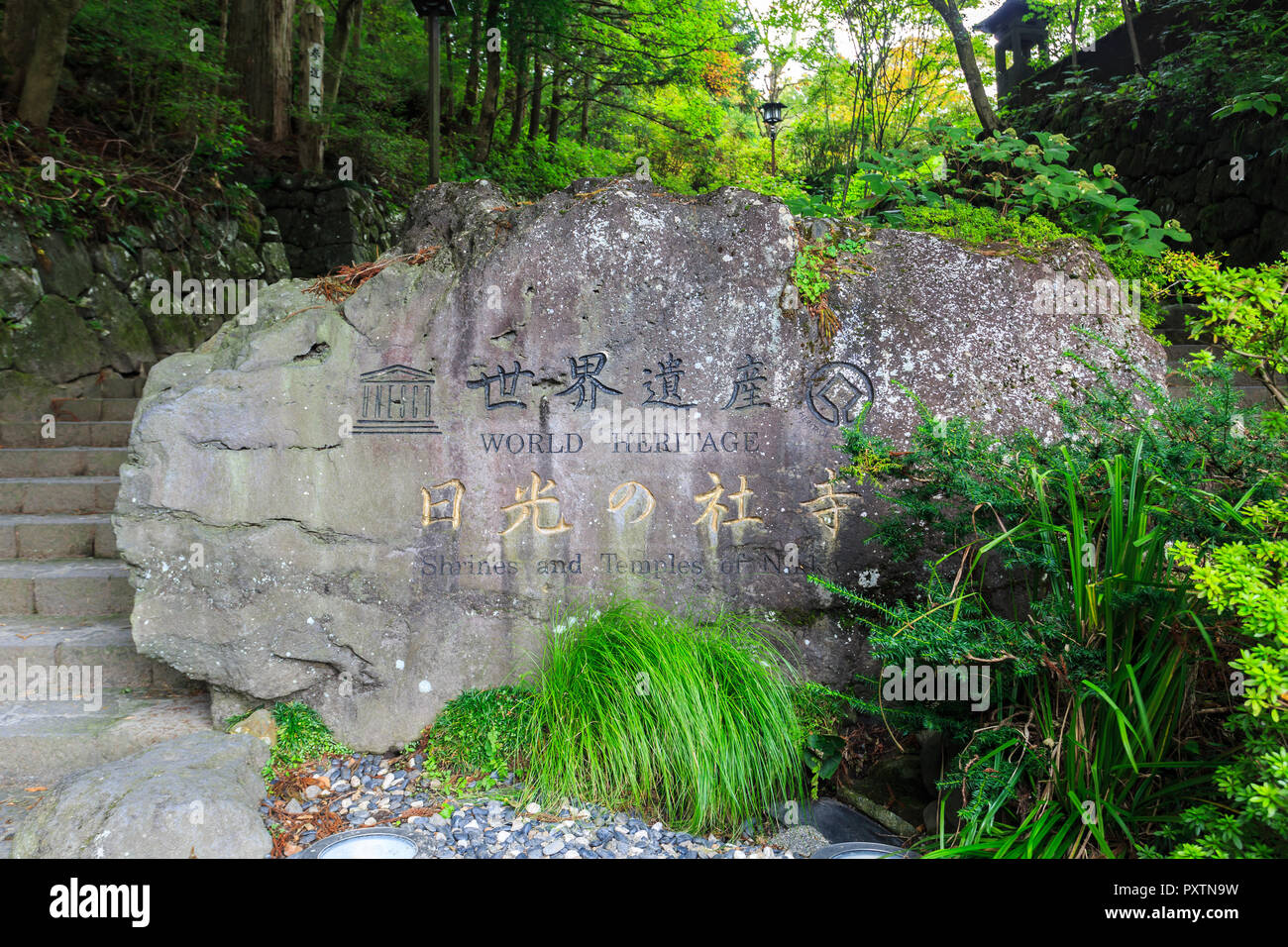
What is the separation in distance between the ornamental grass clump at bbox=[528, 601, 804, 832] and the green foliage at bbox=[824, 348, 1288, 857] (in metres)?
0.59

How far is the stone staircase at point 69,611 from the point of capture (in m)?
3.03

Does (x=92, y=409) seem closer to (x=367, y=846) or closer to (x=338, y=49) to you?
(x=367, y=846)

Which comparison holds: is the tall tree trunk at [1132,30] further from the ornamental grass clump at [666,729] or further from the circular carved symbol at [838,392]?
the ornamental grass clump at [666,729]

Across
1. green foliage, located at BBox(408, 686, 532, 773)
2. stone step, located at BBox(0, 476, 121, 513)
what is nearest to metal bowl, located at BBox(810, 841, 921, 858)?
green foliage, located at BBox(408, 686, 532, 773)

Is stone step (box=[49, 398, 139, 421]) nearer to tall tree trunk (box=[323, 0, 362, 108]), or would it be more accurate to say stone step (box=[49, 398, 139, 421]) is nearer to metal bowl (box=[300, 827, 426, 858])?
metal bowl (box=[300, 827, 426, 858])

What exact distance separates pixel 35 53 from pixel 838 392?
6359 millimetres

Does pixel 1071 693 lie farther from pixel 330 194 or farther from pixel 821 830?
pixel 330 194

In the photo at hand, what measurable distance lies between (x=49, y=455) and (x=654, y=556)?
4151 millimetres

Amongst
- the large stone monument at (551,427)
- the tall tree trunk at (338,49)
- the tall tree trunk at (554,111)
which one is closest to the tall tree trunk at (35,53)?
the tall tree trunk at (338,49)

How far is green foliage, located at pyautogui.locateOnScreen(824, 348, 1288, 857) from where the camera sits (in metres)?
2.12

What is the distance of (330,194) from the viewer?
340 inches

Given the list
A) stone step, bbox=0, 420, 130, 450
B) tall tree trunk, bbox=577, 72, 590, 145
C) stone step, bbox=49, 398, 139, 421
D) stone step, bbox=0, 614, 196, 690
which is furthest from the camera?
tall tree trunk, bbox=577, 72, 590, 145

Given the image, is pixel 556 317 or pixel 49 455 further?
pixel 49 455

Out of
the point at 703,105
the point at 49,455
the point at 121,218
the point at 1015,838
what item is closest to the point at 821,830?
the point at 1015,838
